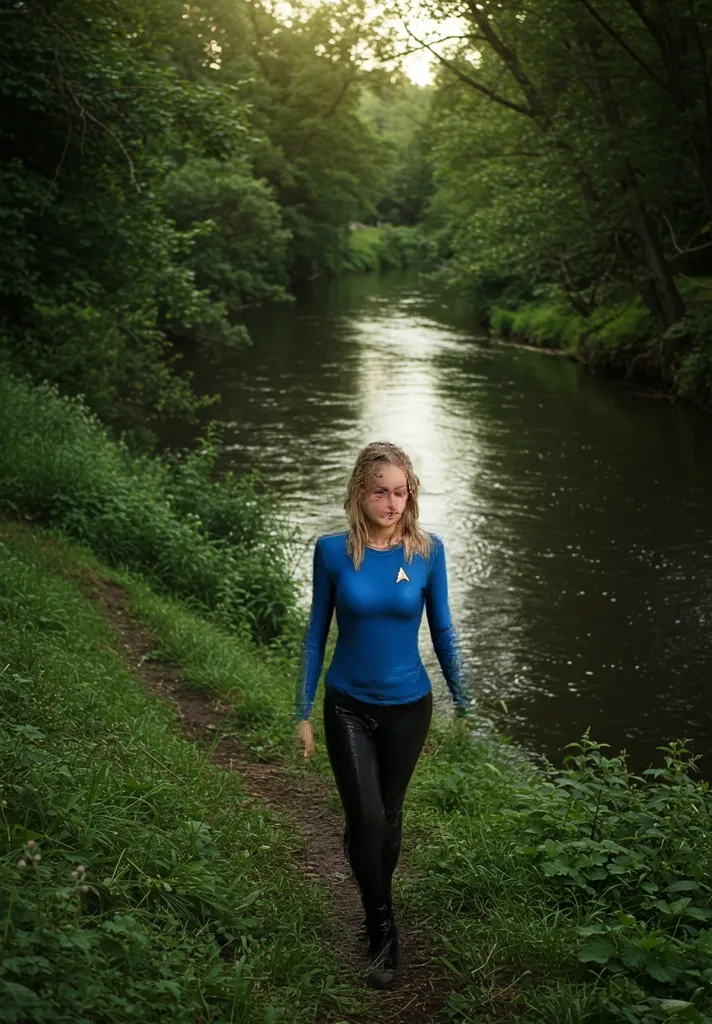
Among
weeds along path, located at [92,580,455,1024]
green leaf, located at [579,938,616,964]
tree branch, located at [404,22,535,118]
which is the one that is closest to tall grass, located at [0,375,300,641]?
weeds along path, located at [92,580,455,1024]

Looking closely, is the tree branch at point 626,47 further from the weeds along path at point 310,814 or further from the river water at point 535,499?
the weeds along path at point 310,814

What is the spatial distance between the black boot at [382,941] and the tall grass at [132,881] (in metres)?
0.17

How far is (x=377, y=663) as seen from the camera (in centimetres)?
424

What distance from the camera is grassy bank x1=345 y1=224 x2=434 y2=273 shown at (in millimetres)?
74438

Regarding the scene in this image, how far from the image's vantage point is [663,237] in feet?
94.7

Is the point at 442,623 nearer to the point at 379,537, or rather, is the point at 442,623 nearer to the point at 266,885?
the point at 379,537

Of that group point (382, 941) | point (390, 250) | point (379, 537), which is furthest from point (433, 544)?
point (390, 250)

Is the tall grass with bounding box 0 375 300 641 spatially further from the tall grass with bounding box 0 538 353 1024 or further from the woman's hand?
the woman's hand

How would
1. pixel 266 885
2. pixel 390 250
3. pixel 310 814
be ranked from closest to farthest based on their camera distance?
1. pixel 266 885
2. pixel 310 814
3. pixel 390 250

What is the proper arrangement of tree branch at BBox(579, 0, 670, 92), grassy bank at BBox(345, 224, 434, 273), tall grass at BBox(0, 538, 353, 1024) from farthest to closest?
grassy bank at BBox(345, 224, 434, 273), tree branch at BBox(579, 0, 670, 92), tall grass at BBox(0, 538, 353, 1024)

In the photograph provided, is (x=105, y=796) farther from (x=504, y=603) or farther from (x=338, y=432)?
(x=338, y=432)

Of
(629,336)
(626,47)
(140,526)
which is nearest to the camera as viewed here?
(140,526)

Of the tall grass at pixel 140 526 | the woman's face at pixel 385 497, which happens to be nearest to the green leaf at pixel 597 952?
the woman's face at pixel 385 497

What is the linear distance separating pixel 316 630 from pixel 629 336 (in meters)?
25.9
